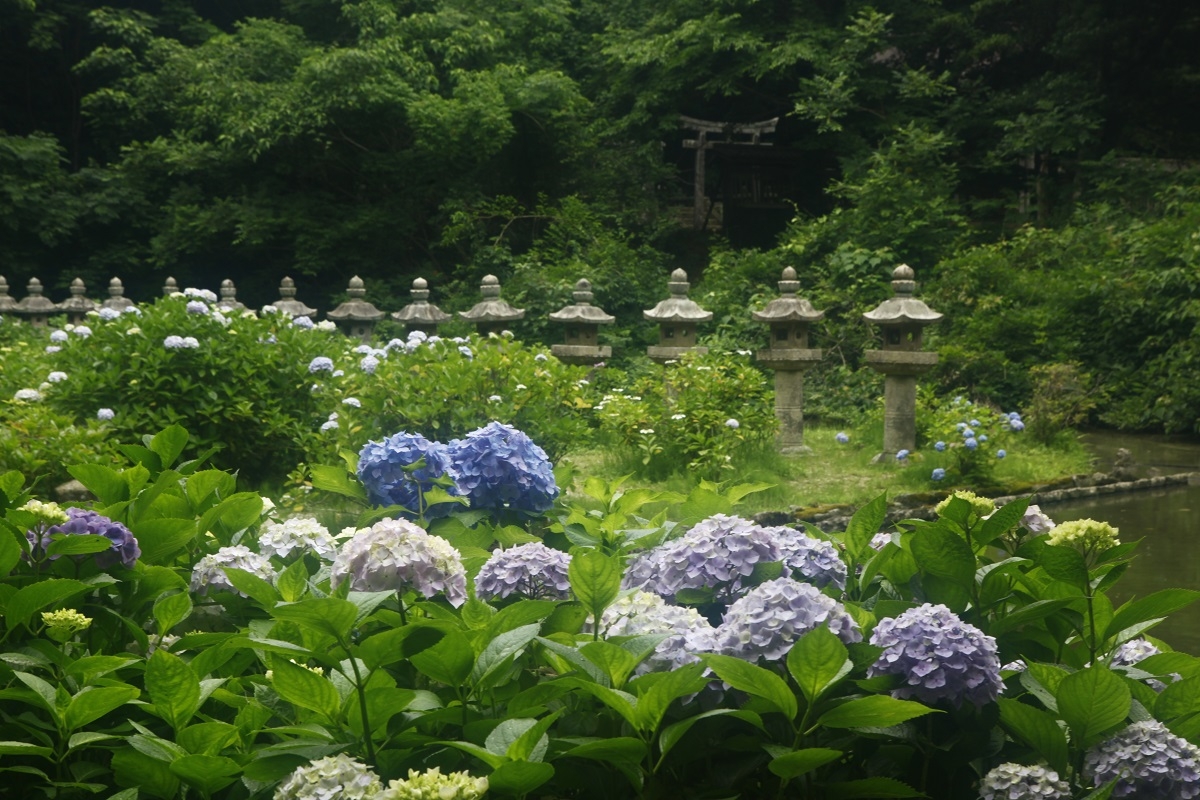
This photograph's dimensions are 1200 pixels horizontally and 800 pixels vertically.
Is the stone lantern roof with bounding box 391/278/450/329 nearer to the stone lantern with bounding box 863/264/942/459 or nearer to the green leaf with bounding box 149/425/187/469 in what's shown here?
the stone lantern with bounding box 863/264/942/459

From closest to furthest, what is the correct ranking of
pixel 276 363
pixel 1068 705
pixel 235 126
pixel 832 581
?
pixel 1068 705, pixel 832 581, pixel 276 363, pixel 235 126

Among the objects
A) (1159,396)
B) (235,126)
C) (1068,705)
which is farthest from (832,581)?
(235,126)

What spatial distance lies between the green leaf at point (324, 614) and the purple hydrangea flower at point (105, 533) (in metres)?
0.54

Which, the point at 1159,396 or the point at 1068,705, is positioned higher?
the point at 1068,705

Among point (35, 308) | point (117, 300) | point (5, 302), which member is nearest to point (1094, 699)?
point (117, 300)

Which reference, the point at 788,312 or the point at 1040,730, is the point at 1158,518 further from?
the point at 1040,730

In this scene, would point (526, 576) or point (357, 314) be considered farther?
point (357, 314)

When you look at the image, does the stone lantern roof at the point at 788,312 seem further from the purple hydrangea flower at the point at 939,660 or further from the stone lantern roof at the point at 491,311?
the purple hydrangea flower at the point at 939,660

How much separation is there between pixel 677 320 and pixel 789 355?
35.9 inches

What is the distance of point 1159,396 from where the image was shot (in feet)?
32.6

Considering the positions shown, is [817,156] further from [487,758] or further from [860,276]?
[487,758]

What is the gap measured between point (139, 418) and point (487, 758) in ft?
16.4

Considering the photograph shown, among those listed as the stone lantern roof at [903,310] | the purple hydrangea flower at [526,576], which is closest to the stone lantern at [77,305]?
the stone lantern roof at [903,310]

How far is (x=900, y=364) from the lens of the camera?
25.4ft
